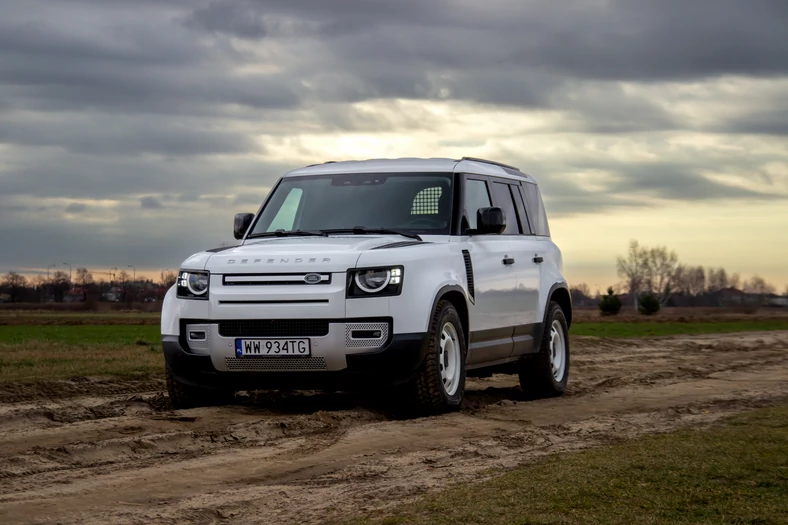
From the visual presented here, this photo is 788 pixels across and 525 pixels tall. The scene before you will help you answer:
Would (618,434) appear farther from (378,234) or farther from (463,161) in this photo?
(463,161)

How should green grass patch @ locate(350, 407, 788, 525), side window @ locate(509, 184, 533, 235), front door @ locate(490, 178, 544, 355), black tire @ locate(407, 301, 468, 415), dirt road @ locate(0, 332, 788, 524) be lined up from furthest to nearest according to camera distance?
side window @ locate(509, 184, 533, 235)
front door @ locate(490, 178, 544, 355)
black tire @ locate(407, 301, 468, 415)
dirt road @ locate(0, 332, 788, 524)
green grass patch @ locate(350, 407, 788, 525)

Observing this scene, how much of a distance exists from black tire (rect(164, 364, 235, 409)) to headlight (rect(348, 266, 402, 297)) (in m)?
1.59

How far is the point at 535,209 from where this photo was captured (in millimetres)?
12320

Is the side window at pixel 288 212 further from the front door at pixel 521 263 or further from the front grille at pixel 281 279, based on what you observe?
the front door at pixel 521 263

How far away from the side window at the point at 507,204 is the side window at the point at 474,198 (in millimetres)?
277

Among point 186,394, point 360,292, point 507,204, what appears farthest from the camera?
point 507,204

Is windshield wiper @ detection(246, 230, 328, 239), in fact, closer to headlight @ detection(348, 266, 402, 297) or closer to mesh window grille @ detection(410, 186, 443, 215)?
mesh window grille @ detection(410, 186, 443, 215)

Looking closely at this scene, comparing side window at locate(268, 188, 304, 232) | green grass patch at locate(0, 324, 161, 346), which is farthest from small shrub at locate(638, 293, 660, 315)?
side window at locate(268, 188, 304, 232)

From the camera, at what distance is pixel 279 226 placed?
1030cm

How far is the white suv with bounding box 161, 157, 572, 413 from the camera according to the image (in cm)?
852

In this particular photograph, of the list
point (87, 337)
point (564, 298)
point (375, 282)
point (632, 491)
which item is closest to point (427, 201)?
point (375, 282)

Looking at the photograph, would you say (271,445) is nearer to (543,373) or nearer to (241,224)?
(241,224)

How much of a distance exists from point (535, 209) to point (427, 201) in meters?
2.61

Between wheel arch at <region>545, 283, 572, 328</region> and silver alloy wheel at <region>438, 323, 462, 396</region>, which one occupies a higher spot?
wheel arch at <region>545, 283, 572, 328</region>
